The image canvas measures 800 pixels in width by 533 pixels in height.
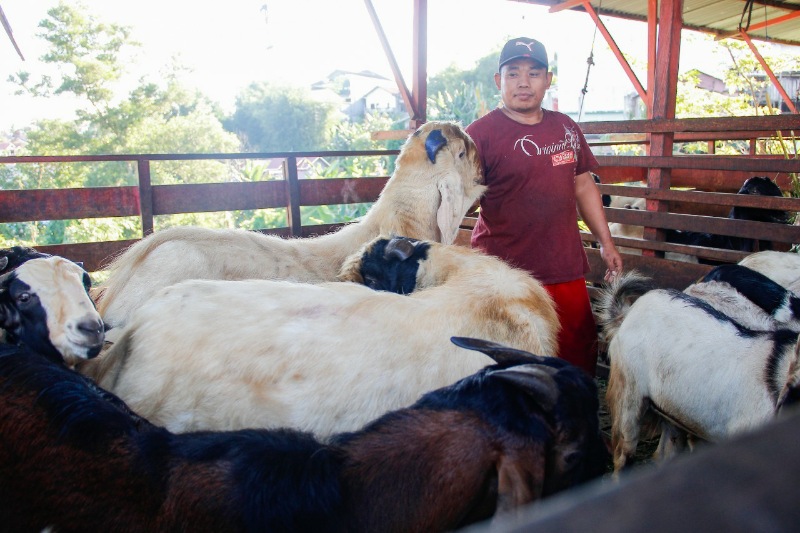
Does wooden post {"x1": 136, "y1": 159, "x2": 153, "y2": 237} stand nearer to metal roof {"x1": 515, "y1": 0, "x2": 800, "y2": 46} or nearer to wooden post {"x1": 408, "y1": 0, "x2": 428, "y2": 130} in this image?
wooden post {"x1": 408, "y1": 0, "x2": 428, "y2": 130}

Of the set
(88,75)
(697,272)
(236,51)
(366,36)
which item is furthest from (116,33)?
(697,272)

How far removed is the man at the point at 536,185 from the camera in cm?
433

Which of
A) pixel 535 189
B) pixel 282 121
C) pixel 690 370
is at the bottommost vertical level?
pixel 690 370

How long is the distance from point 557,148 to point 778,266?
1.91m

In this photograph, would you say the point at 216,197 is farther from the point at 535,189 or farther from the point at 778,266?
the point at 778,266

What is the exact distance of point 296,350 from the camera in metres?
2.73

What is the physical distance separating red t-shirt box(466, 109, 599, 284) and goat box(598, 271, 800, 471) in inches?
24.6

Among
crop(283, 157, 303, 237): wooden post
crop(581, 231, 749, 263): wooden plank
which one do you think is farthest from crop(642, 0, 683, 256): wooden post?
crop(283, 157, 303, 237): wooden post

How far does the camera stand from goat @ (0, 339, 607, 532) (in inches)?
74.9

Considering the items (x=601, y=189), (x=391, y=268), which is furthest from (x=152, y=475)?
(x=601, y=189)

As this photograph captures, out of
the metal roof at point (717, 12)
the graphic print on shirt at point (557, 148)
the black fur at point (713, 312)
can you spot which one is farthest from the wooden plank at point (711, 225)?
the metal roof at point (717, 12)

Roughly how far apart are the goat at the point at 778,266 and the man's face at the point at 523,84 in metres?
1.97

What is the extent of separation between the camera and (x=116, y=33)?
→ 42.1m

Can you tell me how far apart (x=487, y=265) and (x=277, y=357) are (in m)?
1.23
